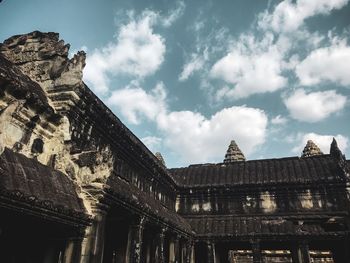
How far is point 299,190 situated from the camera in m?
18.0

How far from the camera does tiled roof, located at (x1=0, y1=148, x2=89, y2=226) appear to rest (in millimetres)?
5027

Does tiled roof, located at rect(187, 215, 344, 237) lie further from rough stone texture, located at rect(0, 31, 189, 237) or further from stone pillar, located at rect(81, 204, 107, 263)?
stone pillar, located at rect(81, 204, 107, 263)

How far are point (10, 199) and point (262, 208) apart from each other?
16.0 metres

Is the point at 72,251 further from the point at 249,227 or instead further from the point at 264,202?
the point at 264,202

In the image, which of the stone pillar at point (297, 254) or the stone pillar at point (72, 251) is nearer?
the stone pillar at point (72, 251)

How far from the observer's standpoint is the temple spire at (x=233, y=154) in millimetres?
40853

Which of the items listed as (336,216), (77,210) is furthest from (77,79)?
(336,216)

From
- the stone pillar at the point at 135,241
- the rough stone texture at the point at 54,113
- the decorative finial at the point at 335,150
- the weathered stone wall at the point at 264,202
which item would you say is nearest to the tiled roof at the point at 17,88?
the rough stone texture at the point at 54,113

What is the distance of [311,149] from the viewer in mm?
39438

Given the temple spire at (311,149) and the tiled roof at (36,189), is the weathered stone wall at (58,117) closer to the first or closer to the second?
the tiled roof at (36,189)

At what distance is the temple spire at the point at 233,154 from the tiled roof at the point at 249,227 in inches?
895

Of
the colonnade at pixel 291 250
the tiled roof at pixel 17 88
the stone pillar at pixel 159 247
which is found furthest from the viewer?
the colonnade at pixel 291 250

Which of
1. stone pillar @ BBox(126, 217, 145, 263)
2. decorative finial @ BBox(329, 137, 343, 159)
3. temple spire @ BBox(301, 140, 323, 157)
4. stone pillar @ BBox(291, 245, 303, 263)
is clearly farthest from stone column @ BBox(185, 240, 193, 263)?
temple spire @ BBox(301, 140, 323, 157)

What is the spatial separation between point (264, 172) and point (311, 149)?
23.0 meters
